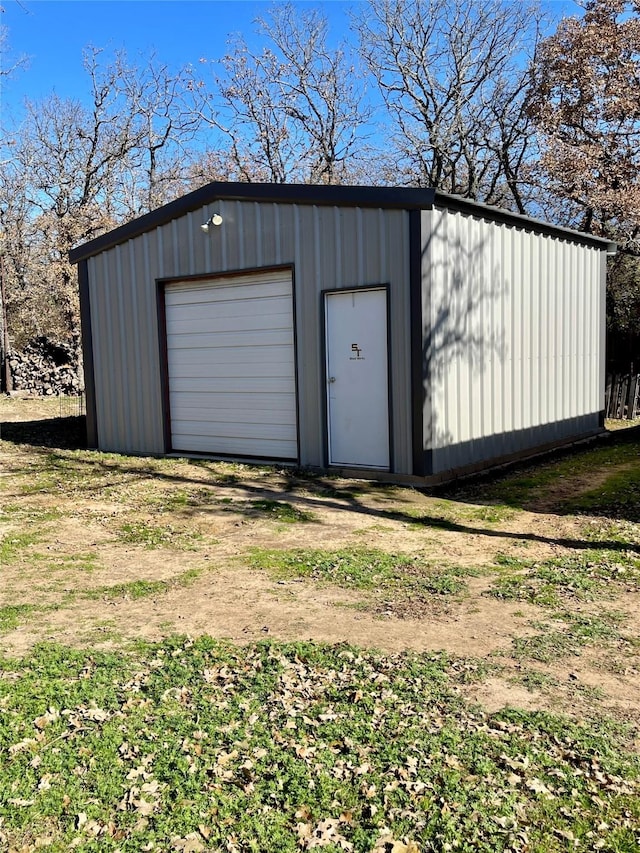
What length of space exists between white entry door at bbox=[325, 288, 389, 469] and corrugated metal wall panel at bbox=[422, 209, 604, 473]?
0.61 m

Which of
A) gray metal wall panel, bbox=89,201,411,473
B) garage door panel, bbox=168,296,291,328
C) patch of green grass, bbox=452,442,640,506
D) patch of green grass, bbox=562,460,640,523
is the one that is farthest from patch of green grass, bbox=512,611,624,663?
garage door panel, bbox=168,296,291,328

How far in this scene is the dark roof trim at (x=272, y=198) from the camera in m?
7.41

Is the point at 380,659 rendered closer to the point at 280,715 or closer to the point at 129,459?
the point at 280,715

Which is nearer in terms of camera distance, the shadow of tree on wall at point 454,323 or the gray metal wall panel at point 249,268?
the shadow of tree on wall at point 454,323

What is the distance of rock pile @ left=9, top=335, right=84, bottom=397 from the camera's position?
1933cm

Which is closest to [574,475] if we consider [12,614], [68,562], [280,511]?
[280,511]

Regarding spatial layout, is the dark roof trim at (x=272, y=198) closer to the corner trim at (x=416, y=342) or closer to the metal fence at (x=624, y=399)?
the corner trim at (x=416, y=342)

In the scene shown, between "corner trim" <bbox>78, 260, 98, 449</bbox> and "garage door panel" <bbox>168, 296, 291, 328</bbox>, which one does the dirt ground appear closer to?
"garage door panel" <bbox>168, 296, 291, 328</bbox>

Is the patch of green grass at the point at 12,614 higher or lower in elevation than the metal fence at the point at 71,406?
lower

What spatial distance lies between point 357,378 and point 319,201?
6.77ft

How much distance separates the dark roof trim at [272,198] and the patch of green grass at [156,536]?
400 centimetres

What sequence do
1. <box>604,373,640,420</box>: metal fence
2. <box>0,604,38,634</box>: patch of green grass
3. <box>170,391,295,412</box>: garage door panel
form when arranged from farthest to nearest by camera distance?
<box>604,373,640,420</box>: metal fence, <box>170,391,295,412</box>: garage door panel, <box>0,604,38,634</box>: patch of green grass

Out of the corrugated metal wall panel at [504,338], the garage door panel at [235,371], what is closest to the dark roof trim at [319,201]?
the corrugated metal wall panel at [504,338]

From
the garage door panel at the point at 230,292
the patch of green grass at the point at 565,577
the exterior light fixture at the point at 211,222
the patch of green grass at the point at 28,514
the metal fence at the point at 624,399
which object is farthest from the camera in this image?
the metal fence at the point at 624,399
